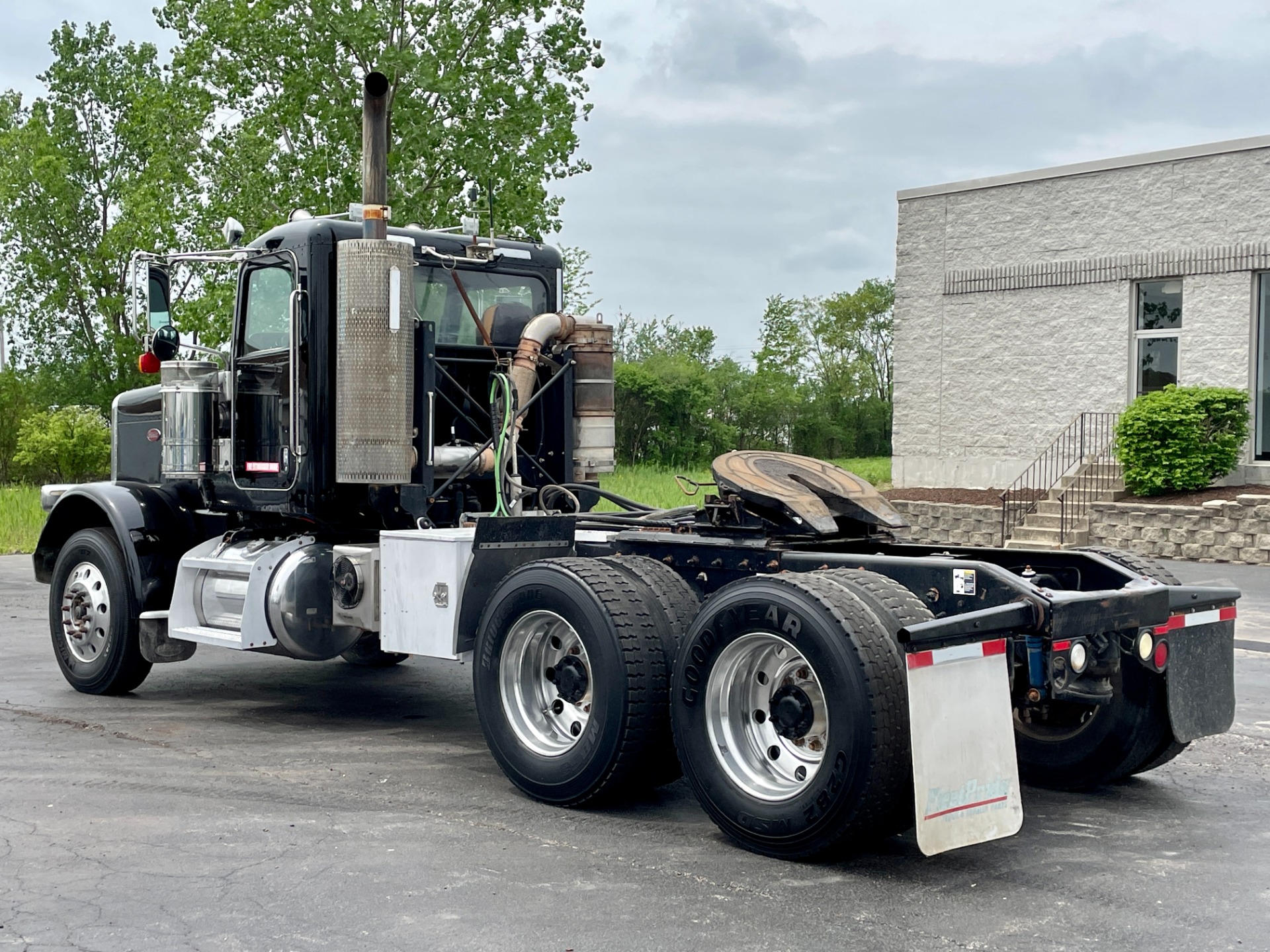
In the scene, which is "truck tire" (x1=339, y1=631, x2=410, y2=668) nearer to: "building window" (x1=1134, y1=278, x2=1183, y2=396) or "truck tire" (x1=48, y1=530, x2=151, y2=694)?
"truck tire" (x1=48, y1=530, x2=151, y2=694)

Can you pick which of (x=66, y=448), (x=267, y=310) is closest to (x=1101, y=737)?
(x=267, y=310)

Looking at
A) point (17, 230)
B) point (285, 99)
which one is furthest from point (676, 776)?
point (17, 230)

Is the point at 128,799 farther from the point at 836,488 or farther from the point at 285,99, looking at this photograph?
the point at 285,99

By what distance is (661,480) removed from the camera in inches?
997

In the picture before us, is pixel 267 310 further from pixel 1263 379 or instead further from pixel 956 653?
pixel 1263 379

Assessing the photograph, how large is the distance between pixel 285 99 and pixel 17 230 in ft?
90.3

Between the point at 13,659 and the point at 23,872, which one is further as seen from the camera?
the point at 13,659

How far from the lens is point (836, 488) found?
7289 mm

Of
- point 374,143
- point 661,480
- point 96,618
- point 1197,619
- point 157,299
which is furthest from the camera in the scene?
point 661,480

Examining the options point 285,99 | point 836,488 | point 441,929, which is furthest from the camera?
point 285,99

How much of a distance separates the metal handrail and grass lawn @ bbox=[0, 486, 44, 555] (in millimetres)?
14501

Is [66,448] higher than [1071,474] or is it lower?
higher

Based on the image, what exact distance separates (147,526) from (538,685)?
3.62m

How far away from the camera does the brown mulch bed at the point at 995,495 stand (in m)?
20.7
